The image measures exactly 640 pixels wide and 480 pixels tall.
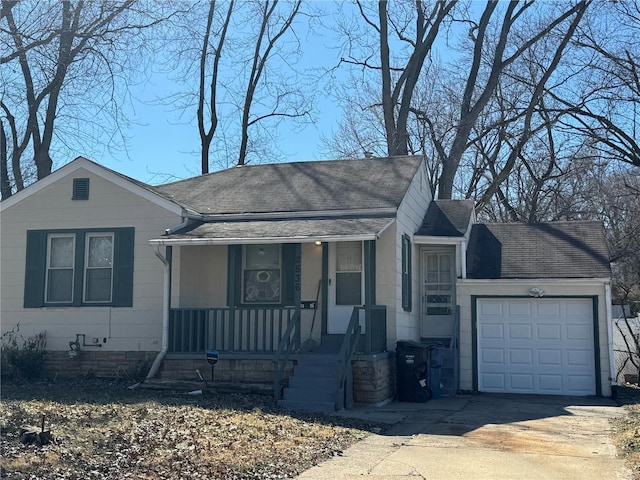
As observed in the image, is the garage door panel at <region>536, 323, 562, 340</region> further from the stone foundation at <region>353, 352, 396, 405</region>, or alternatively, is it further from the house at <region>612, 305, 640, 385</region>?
the stone foundation at <region>353, 352, 396, 405</region>

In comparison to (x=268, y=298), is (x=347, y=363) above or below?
below

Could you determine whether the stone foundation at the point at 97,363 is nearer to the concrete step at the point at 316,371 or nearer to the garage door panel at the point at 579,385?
the concrete step at the point at 316,371

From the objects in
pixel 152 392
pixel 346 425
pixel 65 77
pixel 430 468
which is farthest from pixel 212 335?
pixel 430 468

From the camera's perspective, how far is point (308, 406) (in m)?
11.1

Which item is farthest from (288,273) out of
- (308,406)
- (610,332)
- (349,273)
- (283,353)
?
(610,332)

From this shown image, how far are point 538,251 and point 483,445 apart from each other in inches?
329

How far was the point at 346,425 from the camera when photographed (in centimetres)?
980

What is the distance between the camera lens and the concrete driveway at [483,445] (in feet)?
23.5

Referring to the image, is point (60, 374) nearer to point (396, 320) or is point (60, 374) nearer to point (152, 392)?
point (152, 392)

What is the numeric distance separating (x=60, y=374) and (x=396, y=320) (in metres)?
6.64

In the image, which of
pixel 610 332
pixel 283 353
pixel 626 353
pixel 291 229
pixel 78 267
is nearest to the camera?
pixel 283 353

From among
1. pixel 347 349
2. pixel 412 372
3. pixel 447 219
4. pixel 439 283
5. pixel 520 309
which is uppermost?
pixel 447 219

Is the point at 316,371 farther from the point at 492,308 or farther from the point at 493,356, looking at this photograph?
the point at 492,308

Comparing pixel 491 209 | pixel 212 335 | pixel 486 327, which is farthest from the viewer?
pixel 491 209
